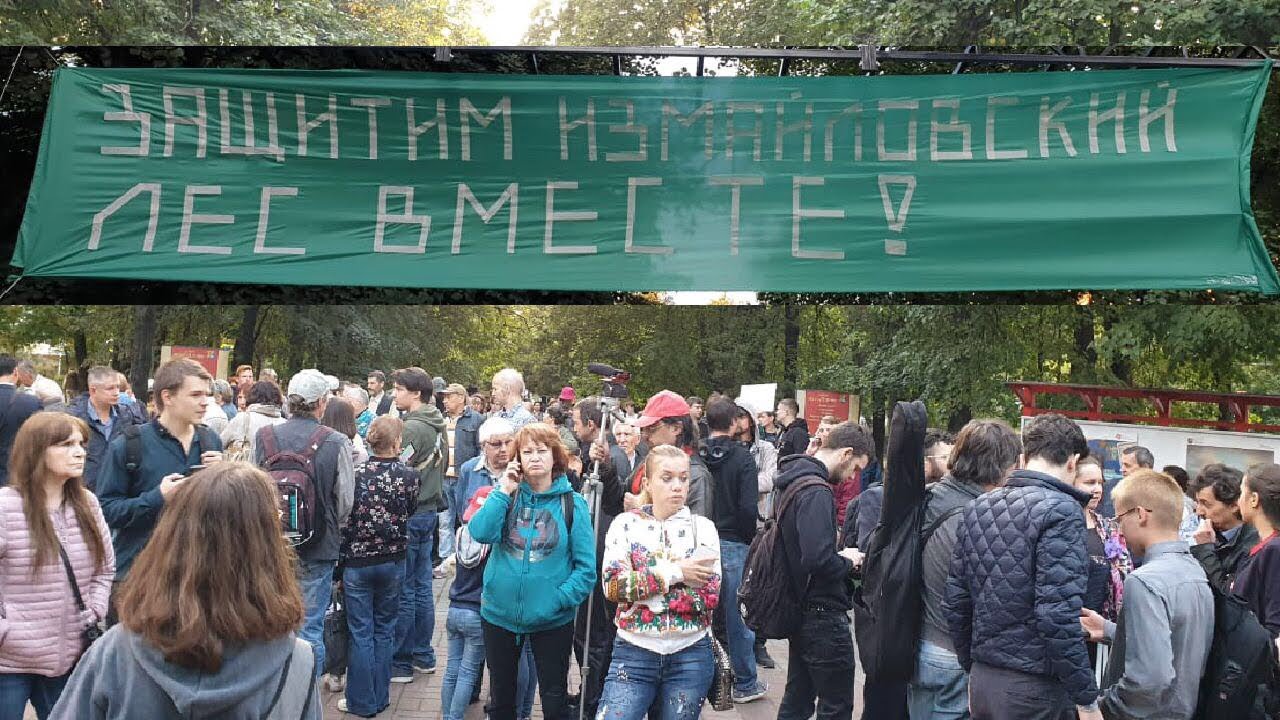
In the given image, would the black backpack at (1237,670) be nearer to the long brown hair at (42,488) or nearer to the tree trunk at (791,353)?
the long brown hair at (42,488)

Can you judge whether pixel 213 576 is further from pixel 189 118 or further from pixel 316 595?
pixel 316 595

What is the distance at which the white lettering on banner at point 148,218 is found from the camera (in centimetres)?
395

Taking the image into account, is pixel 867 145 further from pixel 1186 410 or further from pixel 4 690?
pixel 1186 410

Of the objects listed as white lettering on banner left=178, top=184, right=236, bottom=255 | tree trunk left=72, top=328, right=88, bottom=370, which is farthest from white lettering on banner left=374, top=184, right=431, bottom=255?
tree trunk left=72, top=328, right=88, bottom=370

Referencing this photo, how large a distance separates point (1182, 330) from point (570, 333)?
25519 millimetres

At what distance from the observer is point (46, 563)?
469 cm

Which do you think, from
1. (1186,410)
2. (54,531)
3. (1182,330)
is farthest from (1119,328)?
(54,531)

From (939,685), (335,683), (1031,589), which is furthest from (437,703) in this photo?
(1031,589)

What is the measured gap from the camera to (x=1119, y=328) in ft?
52.0

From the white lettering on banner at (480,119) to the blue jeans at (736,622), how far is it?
4.94m

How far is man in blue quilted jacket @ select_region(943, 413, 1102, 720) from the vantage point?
453cm

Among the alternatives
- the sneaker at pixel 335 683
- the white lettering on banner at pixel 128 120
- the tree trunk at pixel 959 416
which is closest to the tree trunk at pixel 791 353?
Answer: the tree trunk at pixel 959 416

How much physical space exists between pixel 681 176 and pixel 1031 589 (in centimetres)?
226

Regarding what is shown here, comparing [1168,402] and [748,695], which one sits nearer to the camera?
[748,695]
